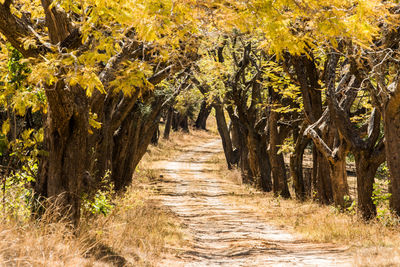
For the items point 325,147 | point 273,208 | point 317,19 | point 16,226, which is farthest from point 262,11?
point 273,208

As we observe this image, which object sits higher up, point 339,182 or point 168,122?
point 168,122

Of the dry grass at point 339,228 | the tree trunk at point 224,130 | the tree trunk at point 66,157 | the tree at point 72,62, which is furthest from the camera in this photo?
the tree trunk at point 224,130

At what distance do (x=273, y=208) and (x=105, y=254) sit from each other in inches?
341

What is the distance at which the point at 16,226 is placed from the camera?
20.3 ft

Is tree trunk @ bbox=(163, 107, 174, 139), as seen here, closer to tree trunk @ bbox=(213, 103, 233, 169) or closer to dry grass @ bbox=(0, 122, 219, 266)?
tree trunk @ bbox=(213, 103, 233, 169)

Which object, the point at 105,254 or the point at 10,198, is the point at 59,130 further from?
the point at 105,254

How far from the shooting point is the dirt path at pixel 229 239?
7926mm

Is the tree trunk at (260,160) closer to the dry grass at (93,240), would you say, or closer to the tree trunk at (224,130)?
the tree trunk at (224,130)

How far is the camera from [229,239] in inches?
402

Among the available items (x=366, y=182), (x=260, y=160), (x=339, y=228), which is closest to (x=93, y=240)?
(x=339, y=228)

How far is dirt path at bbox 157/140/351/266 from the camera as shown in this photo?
793 cm

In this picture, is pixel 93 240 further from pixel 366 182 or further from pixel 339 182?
pixel 339 182

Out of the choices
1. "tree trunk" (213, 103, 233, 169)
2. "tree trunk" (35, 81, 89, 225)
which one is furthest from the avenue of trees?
"tree trunk" (213, 103, 233, 169)

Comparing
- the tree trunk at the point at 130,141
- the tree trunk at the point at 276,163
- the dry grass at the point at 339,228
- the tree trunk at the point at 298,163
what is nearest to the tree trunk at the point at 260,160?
the tree trunk at the point at 276,163
